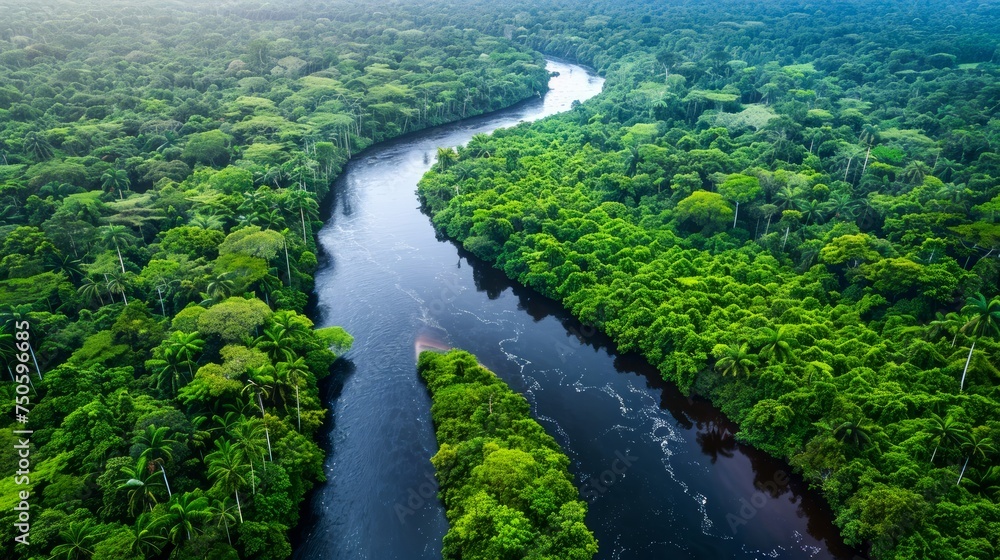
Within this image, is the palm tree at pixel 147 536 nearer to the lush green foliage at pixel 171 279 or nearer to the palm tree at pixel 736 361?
the lush green foliage at pixel 171 279

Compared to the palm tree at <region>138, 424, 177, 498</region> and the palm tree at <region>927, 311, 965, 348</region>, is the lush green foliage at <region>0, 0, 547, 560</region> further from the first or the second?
the palm tree at <region>927, 311, 965, 348</region>

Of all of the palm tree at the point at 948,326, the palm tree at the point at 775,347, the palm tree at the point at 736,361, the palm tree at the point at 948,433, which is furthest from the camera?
the palm tree at the point at 775,347

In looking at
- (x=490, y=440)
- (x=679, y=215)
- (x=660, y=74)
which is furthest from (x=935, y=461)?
(x=660, y=74)

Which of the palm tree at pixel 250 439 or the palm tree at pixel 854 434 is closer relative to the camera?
the palm tree at pixel 250 439

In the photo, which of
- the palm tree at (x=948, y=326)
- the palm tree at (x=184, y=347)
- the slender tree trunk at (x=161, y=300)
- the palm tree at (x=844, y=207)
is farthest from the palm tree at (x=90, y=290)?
the palm tree at (x=844, y=207)

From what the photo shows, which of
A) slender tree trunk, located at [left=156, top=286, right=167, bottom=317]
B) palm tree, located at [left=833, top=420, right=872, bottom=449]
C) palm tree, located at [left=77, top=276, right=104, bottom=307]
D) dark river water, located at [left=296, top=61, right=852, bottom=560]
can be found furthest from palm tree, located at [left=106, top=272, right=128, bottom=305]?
palm tree, located at [left=833, top=420, right=872, bottom=449]

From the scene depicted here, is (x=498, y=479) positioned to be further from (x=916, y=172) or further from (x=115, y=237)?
(x=916, y=172)
